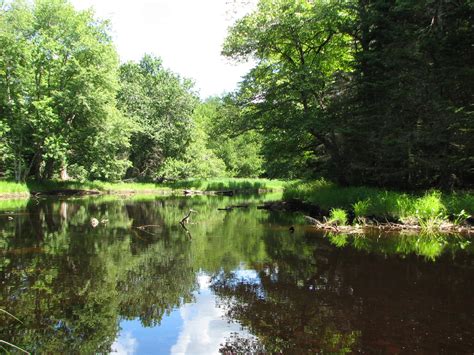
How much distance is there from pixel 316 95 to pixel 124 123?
24.3 meters

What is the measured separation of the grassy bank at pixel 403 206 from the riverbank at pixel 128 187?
92.0 ft

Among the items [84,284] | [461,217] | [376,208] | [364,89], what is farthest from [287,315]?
[364,89]

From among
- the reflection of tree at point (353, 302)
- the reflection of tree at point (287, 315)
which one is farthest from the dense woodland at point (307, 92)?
the reflection of tree at point (287, 315)

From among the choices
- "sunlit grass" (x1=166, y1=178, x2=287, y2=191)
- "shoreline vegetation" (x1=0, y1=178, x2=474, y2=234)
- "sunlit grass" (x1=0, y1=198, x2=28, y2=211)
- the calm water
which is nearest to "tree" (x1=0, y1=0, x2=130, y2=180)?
"sunlit grass" (x1=0, y1=198, x2=28, y2=211)

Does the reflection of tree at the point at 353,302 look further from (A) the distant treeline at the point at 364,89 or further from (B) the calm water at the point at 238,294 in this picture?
(A) the distant treeline at the point at 364,89

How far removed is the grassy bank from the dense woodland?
1203 mm

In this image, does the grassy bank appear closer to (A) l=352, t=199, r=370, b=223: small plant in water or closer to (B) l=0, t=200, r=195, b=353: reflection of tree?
(A) l=352, t=199, r=370, b=223: small plant in water

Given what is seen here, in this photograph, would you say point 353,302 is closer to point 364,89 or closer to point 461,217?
point 461,217

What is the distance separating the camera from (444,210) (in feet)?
51.4

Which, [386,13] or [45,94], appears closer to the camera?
[386,13]

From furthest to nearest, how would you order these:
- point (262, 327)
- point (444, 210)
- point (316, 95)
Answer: point (316, 95) → point (444, 210) → point (262, 327)

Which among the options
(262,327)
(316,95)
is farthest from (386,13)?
(262,327)

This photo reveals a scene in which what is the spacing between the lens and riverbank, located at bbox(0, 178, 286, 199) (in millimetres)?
35559

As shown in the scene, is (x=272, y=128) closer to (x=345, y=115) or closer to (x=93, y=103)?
(x=345, y=115)
